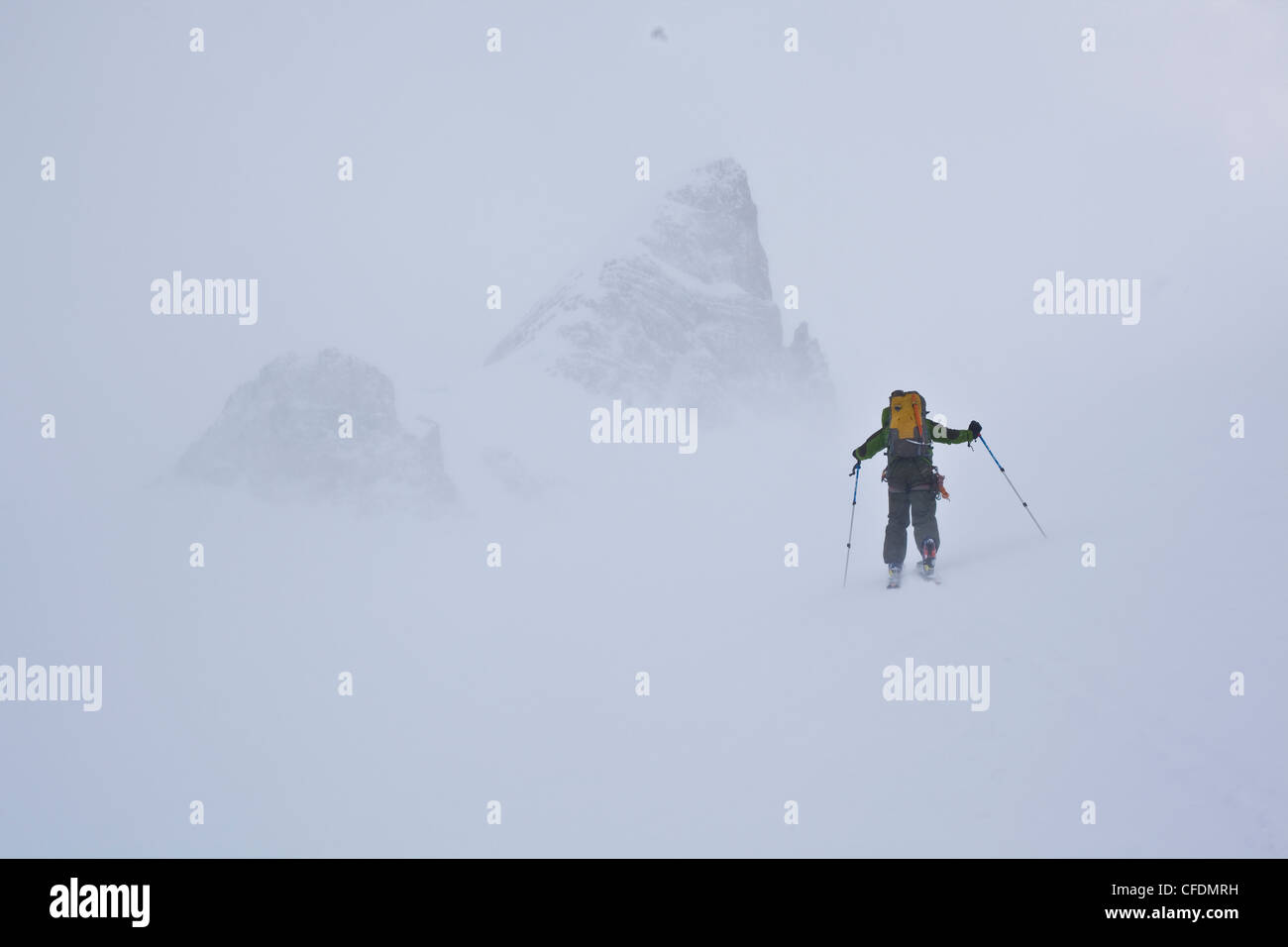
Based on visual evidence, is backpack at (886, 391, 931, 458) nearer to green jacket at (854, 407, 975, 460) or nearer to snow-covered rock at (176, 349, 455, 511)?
green jacket at (854, 407, 975, 460)

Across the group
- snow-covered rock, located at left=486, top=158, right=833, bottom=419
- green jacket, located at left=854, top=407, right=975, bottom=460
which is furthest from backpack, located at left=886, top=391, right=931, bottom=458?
snow-covered rock, located at left=486, top=158, right=833, bottom=419

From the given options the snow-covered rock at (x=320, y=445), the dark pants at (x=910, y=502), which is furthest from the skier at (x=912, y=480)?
the snow-covered rock at (x=320, y=445)

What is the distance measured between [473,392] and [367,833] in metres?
77.9

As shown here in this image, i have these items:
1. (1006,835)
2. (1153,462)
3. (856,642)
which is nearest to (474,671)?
(856,642)

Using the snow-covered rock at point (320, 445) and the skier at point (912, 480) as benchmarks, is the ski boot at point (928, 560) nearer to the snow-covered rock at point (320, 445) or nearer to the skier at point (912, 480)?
the skier at point (912, 480)

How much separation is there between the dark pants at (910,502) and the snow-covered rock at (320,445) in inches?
2228

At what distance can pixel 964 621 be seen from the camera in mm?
8578

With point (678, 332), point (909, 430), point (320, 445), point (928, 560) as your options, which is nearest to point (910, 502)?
point (928, 560)

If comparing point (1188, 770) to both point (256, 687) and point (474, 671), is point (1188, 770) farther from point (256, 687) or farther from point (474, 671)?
point (256, 687)

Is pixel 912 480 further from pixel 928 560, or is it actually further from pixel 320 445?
pixel 320 445

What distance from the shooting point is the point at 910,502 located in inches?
418

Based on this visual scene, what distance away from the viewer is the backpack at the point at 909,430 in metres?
10.7

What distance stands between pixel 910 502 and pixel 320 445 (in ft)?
217

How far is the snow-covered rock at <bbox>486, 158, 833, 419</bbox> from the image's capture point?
9225 centimetres
